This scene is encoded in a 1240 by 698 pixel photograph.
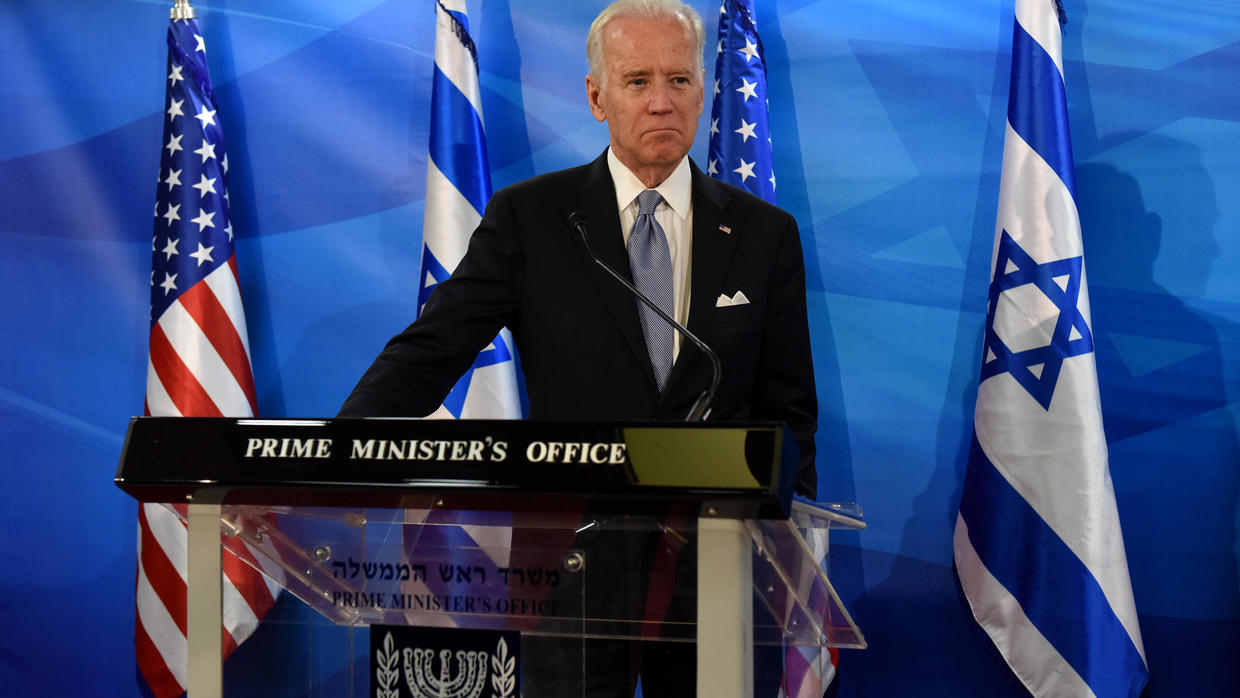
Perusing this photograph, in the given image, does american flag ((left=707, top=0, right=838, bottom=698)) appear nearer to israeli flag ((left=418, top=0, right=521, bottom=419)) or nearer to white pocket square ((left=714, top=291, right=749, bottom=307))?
israeli flag ((left=418, top=0, right=521, bottom=419))

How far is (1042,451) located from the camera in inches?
104

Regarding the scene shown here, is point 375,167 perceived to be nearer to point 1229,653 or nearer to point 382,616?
point 382,616

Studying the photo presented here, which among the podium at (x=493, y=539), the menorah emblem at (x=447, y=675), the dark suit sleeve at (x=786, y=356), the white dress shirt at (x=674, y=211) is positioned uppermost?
the white dress shirt at (x=674, y=211)

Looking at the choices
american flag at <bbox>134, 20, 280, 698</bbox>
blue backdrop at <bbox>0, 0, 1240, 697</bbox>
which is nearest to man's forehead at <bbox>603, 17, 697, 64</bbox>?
blue backdrop at <bbox>0, 0, 1240, 697</bbox>

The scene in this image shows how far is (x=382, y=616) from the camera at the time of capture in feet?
3.49

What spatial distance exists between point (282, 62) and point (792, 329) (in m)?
2.24

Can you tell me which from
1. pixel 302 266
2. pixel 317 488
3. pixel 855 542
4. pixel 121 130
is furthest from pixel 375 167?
pixel 317 488

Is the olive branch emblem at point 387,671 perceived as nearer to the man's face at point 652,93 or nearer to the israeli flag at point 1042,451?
the man's face at point 652,93

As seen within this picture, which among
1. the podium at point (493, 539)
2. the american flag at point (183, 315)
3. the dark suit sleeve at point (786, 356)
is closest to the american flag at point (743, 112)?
the dark suit sleeve at point (786, 356)

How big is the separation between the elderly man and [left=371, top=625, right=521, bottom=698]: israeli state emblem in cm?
52

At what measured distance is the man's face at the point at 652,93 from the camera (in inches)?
70.1

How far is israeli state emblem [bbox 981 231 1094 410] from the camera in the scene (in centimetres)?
264

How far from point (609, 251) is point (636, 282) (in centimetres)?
7

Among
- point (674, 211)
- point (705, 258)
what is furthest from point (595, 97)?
point (705, 258)
